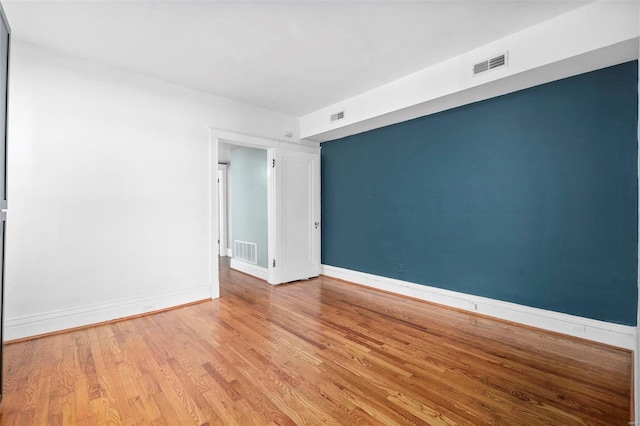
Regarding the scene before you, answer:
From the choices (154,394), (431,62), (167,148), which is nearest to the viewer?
(154,394)

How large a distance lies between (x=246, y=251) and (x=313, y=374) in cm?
376

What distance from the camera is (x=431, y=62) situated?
3.14 meters

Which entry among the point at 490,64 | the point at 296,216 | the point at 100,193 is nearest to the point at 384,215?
the point at 296,216

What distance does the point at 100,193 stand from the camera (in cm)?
312

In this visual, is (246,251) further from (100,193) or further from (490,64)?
(490,64)

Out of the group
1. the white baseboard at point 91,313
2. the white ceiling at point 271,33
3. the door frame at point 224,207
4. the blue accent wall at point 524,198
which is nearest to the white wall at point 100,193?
the white baseboard at point 91,313

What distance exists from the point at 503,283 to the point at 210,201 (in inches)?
146

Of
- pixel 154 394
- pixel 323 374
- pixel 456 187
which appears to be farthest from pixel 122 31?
pixel 456 187

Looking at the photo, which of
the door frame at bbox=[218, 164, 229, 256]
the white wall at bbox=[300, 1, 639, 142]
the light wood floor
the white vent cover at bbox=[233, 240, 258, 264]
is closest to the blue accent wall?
the white wall at bbox=[300, 1, 639, 142]

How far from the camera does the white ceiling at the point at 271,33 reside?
2.28 metres

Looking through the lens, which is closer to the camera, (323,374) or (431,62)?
(323,374)

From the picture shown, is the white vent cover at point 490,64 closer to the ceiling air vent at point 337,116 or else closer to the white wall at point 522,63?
the white wall at point 522,63

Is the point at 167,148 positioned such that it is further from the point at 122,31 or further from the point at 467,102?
the point at 467,102

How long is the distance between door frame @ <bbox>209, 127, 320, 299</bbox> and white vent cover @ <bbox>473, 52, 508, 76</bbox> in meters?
2.90
